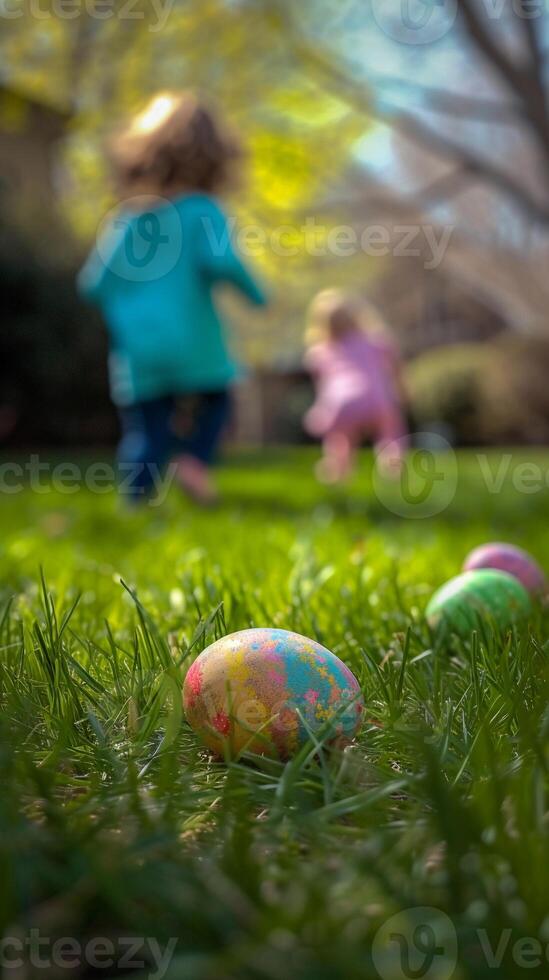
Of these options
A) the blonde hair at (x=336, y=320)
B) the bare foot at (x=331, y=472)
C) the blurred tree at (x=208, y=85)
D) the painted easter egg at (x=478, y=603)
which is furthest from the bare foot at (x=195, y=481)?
the blurred tree at (x=208, y=85)

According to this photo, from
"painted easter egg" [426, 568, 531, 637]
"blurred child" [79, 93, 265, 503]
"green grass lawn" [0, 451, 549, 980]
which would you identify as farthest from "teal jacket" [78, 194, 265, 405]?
"painted easter egg" [426, 568, 531, 637]

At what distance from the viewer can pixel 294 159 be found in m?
10.8

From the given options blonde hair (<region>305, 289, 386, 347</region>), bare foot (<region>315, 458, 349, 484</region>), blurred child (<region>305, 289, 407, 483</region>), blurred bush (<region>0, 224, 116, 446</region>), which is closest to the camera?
bare foot (<region>315, 458, 349, 484</region>)

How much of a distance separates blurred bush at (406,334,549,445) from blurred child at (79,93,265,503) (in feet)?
35.2

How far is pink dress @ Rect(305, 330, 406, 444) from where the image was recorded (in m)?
8.02

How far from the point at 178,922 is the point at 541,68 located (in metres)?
6.44

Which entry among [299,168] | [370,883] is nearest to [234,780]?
[370,883]

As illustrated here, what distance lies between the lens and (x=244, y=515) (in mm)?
4152

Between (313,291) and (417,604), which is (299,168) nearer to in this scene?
(417,604)

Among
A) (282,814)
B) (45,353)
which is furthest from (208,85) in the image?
(282,814)

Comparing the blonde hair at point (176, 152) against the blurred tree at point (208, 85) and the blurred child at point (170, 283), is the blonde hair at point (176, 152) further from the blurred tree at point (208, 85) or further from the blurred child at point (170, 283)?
the blurred tree at point (208, 85)

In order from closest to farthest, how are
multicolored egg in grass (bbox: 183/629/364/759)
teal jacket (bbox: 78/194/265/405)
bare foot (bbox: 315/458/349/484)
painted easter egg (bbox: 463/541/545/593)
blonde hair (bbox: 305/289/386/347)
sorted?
multicolored egg in grass (bbox: 183/629/364/759)
painted easter egg (bbox: 463/541/545/593)
teal jacket (bbox: 78/194/265/405)
bare foot (bbox: 315/458/349/484)
blonde hair (bbox: 305/289/386/347)

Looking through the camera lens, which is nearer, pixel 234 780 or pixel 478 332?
pixel 234 780

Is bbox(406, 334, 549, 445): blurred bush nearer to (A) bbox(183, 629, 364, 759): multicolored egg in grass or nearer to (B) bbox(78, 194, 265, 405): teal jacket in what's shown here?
(B) bbox(78, 194, 265, 405): teal jacket
